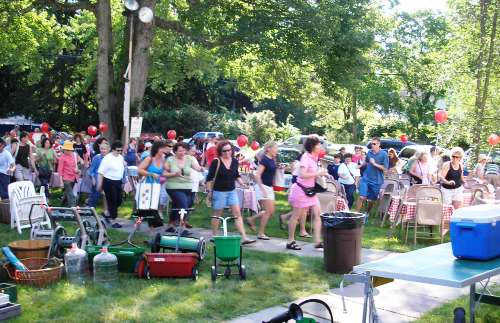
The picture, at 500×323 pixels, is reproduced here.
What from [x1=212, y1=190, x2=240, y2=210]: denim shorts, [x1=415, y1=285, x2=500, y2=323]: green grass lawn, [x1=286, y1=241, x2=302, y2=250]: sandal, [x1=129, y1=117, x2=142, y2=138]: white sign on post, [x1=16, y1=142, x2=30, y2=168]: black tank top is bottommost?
[x1=415, y1=285, x2=500, y2=323]: green grass lawn

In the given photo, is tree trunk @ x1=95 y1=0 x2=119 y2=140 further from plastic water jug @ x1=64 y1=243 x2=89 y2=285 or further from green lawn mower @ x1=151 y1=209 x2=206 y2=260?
plastic water jug @ x1=64 y1=243 x2=89 y2=285

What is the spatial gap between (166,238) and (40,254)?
169cm

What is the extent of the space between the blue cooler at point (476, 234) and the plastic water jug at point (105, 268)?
14.1 ft

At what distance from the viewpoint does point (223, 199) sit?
376 inches

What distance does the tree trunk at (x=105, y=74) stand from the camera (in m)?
18.1

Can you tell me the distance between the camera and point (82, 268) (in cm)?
724

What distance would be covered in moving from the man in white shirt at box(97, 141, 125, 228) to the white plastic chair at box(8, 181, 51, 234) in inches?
43.6

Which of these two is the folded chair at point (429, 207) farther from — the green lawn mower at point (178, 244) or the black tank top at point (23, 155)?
the black tank top at point (23, 155)

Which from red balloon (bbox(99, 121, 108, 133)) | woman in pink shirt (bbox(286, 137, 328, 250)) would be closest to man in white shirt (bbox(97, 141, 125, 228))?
woman in pink shirt (bbox(286, 137, 328, 250))

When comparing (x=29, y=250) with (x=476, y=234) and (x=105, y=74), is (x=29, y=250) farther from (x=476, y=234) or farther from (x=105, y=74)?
(x=105, y=74)

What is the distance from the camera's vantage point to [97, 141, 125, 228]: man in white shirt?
34.4 ft

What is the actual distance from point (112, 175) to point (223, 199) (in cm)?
238

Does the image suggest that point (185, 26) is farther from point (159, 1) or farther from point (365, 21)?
point (365, 21)

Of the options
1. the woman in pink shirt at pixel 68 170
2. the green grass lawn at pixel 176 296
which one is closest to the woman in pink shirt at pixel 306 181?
the green grass lawn at pixel 176 296
